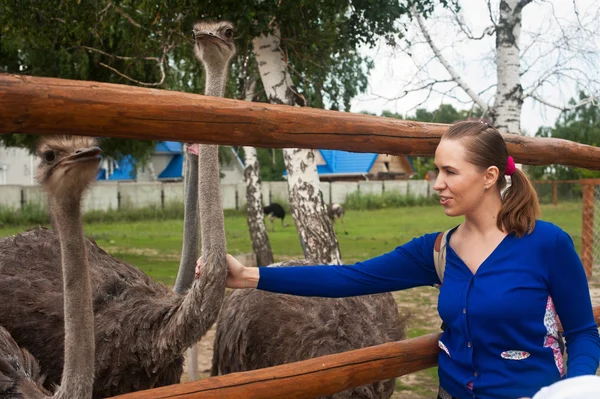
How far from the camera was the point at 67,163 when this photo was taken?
6.11 ft

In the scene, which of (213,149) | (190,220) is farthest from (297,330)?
(213,149)

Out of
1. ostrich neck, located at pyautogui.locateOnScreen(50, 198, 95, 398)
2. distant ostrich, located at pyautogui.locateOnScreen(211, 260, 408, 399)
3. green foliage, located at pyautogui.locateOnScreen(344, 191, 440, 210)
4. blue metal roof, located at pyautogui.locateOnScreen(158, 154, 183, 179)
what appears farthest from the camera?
blue metal roof, located at pyautogui.locateOnScreen(158, 154, 183, 179)

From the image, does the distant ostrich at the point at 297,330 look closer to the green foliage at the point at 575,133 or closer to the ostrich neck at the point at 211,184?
the ostrich neck at the point at 211,184

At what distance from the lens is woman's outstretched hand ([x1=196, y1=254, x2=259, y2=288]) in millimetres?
2230

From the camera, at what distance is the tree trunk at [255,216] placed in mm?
9648

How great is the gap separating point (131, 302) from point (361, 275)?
3.53 ft

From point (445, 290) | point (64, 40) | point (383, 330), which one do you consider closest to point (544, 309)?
point (445, 290)

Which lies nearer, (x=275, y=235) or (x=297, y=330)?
(x=297, y=330)

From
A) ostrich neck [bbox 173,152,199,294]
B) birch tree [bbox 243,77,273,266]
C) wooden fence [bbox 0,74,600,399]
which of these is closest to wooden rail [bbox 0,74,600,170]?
wooden fence [bbox 0,74,600,399]

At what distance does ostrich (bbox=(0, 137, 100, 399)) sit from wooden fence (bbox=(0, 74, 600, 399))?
0.88ft

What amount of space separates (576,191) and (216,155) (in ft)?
66.1

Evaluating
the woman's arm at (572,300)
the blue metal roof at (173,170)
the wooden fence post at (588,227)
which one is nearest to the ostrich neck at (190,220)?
the woman's arm at (572,300)

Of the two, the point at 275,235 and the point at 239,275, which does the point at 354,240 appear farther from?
the point at 239,275

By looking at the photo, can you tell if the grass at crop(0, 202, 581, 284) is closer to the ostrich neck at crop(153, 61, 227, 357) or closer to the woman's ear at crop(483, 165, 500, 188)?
the ostrich neck at crop(153, 61, 227, 357)
